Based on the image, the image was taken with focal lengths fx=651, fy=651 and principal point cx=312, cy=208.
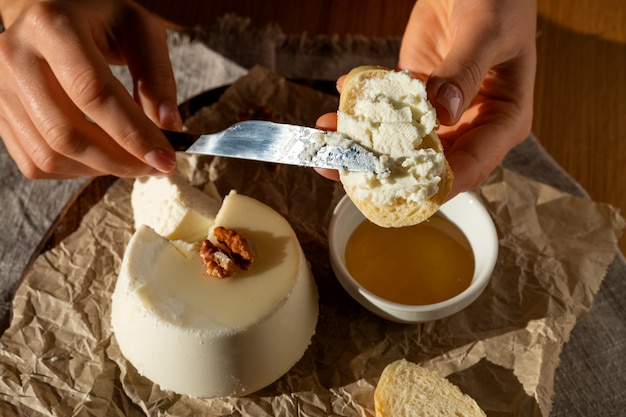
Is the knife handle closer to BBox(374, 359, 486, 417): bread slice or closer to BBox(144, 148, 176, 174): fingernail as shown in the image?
BBox(144, 148, 176, 174): fingernail

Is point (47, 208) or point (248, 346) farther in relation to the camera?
point (47, 208)

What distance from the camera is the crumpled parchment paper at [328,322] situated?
1349 millimetres

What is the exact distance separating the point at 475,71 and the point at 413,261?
0.44 metres

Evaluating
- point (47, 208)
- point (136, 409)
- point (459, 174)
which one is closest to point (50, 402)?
point (136, 409)

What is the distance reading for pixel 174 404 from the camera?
134cm

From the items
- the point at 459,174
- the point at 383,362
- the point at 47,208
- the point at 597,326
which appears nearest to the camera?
the point at 459,174

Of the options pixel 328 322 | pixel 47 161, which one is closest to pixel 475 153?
pixel 328 322

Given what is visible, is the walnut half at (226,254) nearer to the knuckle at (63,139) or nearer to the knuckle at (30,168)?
the knuckle at (63,139)

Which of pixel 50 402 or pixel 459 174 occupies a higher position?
pixel 459 174

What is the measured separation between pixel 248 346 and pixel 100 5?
32.4 inches

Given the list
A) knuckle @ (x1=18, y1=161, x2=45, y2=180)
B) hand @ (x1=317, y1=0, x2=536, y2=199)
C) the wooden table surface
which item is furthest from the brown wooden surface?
knuckle @ (x1=18, y1=161, x2=45, y2=180)

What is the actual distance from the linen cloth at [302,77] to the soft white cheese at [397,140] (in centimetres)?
73

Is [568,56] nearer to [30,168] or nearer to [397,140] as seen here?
[397,140]

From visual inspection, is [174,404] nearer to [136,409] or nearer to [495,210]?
[136,409]
